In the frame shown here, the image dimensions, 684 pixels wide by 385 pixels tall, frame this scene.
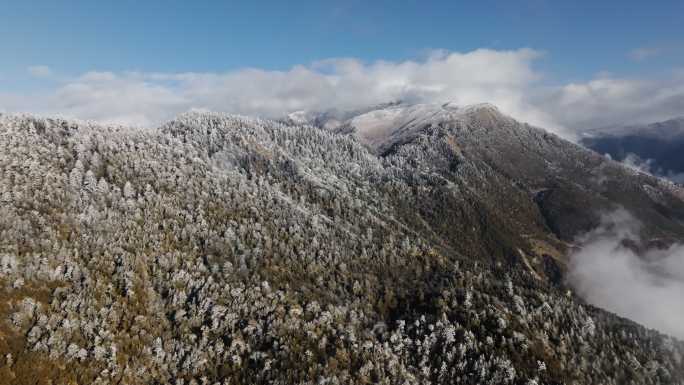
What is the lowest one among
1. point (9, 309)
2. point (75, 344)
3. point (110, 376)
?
point (110, 376)

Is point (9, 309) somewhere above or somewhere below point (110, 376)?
above

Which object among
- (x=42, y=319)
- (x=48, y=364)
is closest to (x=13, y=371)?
(x=48, y=364)

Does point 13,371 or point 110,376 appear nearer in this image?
point 13,371

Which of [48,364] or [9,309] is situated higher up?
[9,309]

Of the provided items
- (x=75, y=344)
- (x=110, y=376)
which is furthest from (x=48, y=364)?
(x=110, y=376)

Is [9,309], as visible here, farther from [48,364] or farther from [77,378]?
[77,378]

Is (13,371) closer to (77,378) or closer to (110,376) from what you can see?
(77,378)

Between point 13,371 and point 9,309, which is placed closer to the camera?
point 13,371

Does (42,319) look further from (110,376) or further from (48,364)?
(110,376)
